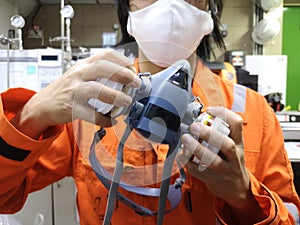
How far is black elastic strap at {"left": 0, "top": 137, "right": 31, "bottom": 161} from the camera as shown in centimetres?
59

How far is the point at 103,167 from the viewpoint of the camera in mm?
622

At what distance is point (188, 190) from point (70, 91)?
0.32 meters

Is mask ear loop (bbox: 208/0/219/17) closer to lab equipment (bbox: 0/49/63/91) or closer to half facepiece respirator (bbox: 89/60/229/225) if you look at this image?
half facepiece respirator (bbox: 89/60/229/225)

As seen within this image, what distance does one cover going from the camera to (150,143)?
0.60 metres

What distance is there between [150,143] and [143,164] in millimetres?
111

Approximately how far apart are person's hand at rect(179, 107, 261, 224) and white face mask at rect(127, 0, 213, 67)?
7.8 inches

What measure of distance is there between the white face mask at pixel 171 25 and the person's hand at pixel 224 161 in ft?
0.65

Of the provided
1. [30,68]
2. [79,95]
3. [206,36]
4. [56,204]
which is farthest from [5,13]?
[79,95]

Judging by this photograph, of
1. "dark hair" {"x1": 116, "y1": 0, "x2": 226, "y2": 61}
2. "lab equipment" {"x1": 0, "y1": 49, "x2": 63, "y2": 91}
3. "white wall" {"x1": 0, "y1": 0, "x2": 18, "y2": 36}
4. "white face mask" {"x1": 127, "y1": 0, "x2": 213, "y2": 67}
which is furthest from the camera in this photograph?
"white wall" {"x1": 0, "y1": 0, "x2": 18, "y2": 36}

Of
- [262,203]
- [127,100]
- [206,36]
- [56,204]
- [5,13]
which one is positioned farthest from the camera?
[5,13]

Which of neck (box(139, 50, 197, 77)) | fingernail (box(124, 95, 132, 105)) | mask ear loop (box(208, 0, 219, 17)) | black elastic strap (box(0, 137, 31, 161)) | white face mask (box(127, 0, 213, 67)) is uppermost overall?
mask ear loop (box(208, 0, 219, 17))

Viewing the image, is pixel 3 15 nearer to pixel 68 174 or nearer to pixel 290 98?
pixel 290 98

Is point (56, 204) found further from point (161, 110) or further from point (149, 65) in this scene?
point (161, 110)

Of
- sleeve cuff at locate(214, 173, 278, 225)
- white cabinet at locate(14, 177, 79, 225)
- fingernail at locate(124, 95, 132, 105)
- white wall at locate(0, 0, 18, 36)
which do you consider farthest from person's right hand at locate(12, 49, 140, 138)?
white wall at locate(0, 0, 18, 36)
